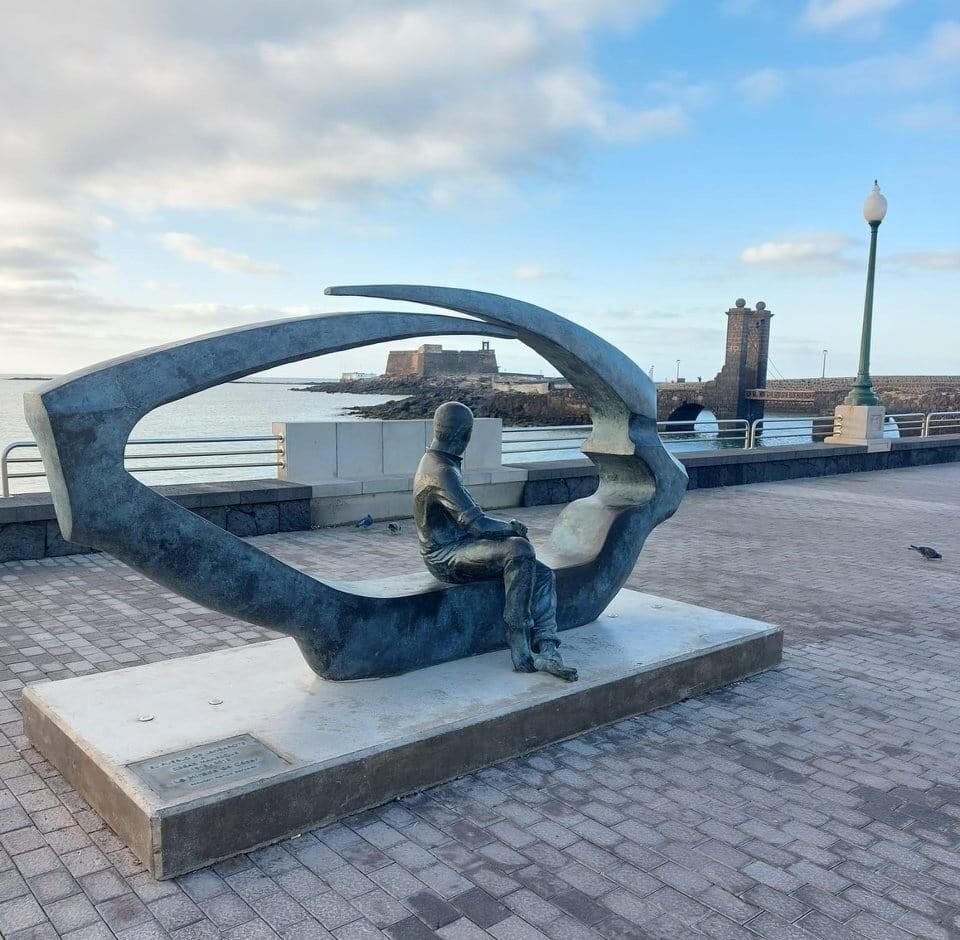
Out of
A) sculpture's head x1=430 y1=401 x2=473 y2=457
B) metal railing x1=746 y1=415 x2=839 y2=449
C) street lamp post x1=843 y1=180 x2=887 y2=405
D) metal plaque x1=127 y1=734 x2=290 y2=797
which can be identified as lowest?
metal plaque x1=127 y1=734 x2=290 y2=797

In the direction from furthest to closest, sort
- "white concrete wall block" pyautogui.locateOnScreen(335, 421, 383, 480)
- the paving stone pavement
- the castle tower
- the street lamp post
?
the castle tower
the street lamp post
"white concrete wall block" pyautogui.locateOnScreen(335, 421, 383, 480)
the paving stone pavement

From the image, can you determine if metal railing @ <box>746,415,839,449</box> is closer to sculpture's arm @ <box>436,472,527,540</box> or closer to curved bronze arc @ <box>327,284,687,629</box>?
curved bronze arc @ <box>327,284,687,629</box>

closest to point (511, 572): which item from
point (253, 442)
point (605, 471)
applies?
point (605, 471)

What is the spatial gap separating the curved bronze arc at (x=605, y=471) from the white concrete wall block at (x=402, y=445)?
200 inches

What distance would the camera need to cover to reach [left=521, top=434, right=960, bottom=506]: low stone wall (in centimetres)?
1316

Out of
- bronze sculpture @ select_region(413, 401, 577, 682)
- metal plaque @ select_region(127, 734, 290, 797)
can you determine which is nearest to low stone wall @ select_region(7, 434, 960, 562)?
bronze sculpture @ select_region(413, 401, 577, 682)

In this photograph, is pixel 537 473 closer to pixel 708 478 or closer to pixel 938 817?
pixel 708 478

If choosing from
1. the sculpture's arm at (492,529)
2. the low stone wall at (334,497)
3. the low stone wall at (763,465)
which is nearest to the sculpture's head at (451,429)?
the sculpture's arm at (492,529)

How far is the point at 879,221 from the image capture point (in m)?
17.2

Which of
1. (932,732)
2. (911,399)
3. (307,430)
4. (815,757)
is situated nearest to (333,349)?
(815,757)

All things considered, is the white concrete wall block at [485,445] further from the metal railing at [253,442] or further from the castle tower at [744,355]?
the castle tower at [744,355]

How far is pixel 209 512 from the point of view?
982 centimetres

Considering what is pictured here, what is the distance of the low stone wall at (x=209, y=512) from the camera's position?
340 inches

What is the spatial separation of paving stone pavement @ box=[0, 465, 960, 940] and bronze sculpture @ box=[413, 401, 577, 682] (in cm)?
62
